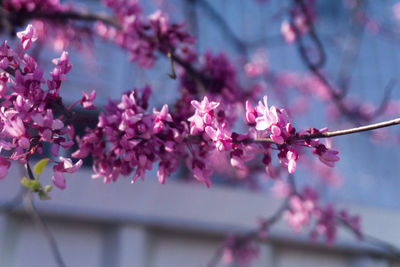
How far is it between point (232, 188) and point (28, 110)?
137cm

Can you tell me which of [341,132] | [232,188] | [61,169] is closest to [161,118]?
[61,169]

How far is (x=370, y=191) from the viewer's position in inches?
91.0

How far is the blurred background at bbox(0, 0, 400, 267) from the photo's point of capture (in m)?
1.56

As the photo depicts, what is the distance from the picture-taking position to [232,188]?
1854mm

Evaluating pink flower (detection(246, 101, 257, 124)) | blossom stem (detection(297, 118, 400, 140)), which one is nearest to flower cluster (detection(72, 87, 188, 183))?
pink flower (detection(246, 101, 257, 124))

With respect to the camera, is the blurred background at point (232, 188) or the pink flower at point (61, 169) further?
the blurred background at point (232, 188)

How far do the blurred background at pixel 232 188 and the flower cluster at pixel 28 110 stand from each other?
0.66m

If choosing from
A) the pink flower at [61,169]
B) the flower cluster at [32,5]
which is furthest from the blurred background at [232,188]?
the pink flower at [61,169]

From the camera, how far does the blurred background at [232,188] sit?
1563 millimetres

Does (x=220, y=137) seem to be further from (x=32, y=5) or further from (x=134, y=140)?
(x=32, y=5)

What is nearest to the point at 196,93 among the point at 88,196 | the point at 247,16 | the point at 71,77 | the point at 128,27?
the point at 128,27

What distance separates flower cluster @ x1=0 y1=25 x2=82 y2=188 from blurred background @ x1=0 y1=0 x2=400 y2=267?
662 millimetres

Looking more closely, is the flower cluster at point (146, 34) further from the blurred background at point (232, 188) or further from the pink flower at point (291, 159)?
the pink flower at point (291, 159)

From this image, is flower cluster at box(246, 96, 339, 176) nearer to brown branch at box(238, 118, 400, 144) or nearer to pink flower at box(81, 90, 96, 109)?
brown branch at box(238, 118, 400, 144)
